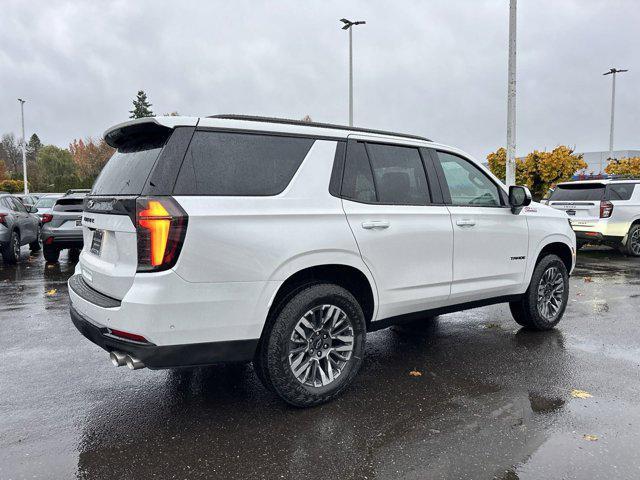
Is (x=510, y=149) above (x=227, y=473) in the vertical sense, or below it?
above

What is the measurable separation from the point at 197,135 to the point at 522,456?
8.85ft

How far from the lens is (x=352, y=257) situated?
3652mm

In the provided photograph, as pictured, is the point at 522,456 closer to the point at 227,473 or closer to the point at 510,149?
the point at 227,473

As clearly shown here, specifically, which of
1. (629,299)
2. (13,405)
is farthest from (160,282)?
(629,299)

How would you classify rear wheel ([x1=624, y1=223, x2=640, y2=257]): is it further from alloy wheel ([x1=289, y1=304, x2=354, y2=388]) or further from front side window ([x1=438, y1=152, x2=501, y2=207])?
alloy wheel ([x1=289, y1=304, x2=354, y2=388])

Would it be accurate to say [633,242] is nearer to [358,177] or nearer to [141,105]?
[358,177]

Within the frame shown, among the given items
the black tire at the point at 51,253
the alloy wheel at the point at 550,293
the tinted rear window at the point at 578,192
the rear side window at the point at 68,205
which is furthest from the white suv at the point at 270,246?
the tinted rear window at the point at 578,192

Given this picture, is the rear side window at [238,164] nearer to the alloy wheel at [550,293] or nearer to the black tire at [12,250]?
the alloy wheel at [550,293]

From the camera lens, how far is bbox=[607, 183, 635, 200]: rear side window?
11531mm

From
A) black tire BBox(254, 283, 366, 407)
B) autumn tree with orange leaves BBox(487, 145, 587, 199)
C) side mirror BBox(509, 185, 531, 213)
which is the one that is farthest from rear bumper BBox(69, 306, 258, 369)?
autumn tree with orange leaves BBox(487, 145, 587, 199)

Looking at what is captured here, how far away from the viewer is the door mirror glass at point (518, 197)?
491 cm

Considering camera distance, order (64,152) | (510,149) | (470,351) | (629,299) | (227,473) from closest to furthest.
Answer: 1. (227,473)
2. (470,351)
3. (629,299)
4. (510,149)
5. (64,152)

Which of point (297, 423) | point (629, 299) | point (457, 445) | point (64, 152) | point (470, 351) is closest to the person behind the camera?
point (457, 445)

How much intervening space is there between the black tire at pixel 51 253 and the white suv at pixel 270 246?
8.15 meters
